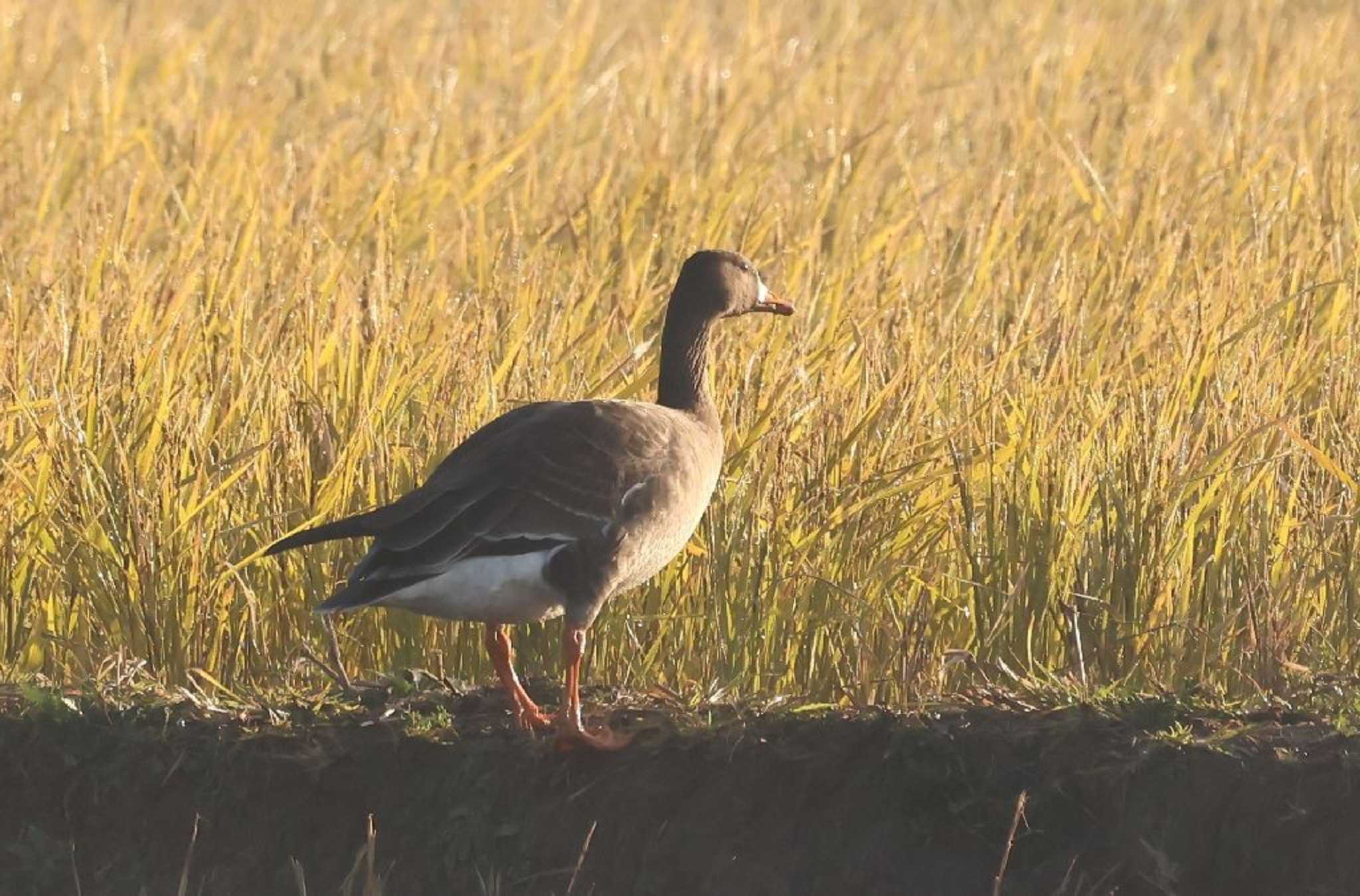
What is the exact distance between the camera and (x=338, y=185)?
7.64 m

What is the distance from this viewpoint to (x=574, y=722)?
402cm

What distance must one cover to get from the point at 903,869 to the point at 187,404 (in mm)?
2102

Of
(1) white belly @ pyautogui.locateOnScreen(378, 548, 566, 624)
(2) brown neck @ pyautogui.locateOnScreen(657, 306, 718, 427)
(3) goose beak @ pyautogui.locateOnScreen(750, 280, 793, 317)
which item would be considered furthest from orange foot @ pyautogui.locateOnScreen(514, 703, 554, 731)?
(3) goose beak @ pyautogui.locateOnScreen(750, 280, 793, 317)

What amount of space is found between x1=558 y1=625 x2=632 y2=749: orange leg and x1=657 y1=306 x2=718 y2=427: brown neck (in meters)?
0.80

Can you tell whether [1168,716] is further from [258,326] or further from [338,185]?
[338,185]

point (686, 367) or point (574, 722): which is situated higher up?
point (686, 367)

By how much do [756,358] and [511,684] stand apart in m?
1.50

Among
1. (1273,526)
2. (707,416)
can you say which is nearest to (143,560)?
(707,416)

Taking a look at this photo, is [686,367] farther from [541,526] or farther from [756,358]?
[541,526]

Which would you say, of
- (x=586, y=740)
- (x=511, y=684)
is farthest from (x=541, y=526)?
(x=586, y=740)

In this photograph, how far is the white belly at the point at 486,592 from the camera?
159 inches

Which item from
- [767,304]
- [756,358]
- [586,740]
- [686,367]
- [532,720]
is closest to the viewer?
[586,740]

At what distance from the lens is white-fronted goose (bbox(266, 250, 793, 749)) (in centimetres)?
402

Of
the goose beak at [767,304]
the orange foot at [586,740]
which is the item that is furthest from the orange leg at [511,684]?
the goose beak at [767,304]
